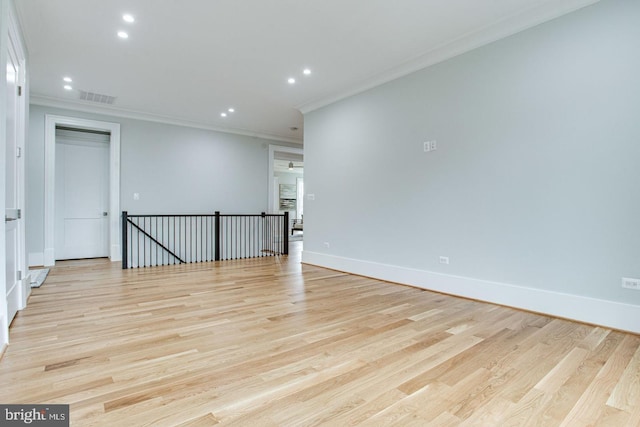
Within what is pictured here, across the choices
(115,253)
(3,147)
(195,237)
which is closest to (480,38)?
(3,147)

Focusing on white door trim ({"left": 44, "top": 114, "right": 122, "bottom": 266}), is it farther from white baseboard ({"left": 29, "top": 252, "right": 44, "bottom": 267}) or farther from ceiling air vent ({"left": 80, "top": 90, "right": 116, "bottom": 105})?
ceiling air vent ({"left": 80, "top": 90, "right": 116, "bottom": 105})

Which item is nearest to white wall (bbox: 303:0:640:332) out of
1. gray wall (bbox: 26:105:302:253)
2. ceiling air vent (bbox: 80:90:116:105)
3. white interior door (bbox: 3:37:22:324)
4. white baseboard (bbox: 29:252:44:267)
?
gray wall (bbox: 26:105:302:253)

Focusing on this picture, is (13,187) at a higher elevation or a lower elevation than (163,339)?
higher

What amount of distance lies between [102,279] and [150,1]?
11.8ft

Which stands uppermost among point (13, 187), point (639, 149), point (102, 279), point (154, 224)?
point (639, 149)

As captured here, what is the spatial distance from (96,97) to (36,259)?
2.93 metres

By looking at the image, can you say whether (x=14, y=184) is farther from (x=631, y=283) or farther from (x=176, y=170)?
(x=631, y=283)

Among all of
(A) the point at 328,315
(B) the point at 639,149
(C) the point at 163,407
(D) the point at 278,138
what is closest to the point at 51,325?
(C) the point at 163,407

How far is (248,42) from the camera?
3678 millimetres

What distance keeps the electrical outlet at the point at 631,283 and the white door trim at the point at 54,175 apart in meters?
7.24

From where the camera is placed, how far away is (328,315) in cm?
309

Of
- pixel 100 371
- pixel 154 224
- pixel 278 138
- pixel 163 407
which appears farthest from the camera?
pixel 278 138

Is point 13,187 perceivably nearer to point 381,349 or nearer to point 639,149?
point 381,349

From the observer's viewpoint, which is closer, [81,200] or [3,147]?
[3,147]
